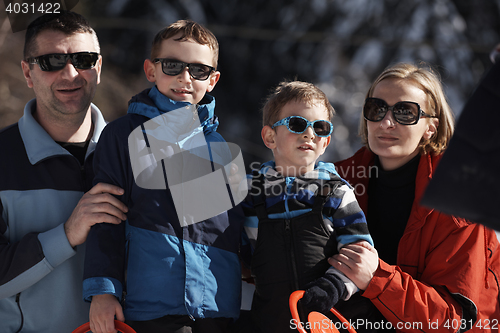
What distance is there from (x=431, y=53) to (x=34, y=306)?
4.24m

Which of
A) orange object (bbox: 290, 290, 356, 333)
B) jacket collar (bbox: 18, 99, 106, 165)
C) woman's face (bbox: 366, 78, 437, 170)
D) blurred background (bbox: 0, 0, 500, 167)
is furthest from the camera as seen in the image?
blurred background (bbox: 0, 0, 500, 167)

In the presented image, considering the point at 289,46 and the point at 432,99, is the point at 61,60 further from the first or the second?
the point at 289,46

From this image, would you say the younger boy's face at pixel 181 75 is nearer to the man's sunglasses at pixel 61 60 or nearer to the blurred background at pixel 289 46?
the man's sunglasses at pixel 61 60

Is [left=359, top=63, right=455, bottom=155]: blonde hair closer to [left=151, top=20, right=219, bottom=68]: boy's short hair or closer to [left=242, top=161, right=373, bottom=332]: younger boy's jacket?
[left=242, top=161, right=373, bottom=332]: younger boy's jacket

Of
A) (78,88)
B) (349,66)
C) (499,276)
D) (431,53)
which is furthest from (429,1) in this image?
(78,88)

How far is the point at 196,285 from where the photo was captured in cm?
168

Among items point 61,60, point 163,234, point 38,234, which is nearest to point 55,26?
point 61,60

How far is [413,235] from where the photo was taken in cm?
191

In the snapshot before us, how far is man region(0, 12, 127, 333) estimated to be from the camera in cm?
181

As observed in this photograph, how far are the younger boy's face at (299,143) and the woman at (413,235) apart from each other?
1.22 ft

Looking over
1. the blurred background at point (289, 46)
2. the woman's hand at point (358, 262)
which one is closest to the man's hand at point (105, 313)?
the woman's hand at point (358, 262)

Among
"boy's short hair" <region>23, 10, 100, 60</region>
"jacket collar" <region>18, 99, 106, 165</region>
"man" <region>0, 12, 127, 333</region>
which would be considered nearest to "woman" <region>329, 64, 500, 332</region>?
"man" <region>0, 12, 127, 333</region>

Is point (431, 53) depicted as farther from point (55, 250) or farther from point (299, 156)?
point (55, 250)

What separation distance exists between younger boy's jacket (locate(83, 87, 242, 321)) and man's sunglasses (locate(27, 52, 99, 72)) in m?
0.48
